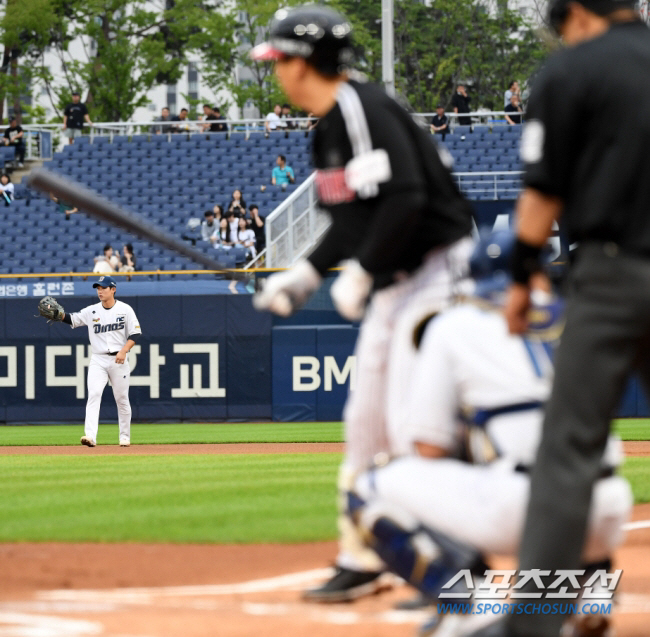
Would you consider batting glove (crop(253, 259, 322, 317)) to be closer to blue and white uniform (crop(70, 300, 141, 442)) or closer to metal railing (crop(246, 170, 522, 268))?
blue and white uniform (crop(70, 300, 141, 442))

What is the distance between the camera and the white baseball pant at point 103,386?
1484 cm

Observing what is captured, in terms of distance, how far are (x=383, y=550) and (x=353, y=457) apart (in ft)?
2.90

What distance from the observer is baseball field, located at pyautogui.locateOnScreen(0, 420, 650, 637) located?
373 cm

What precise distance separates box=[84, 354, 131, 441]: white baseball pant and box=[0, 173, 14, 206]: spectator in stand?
11448 millimetres

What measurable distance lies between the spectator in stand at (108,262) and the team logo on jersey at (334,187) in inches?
681

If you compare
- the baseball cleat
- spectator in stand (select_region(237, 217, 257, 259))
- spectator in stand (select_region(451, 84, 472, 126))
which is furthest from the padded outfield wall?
the baseball cleat

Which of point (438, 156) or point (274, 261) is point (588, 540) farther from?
point (274, 261)

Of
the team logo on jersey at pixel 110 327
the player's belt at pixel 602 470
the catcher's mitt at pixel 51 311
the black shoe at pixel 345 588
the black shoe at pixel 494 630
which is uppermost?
the player's belt at pixel 602 470

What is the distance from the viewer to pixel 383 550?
337cm

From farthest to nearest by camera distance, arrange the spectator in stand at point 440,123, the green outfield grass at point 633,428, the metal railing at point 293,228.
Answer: the spectator in stand at point 440,123 < the metal railing at point 293,228 < the green outfield grass at point 633,428

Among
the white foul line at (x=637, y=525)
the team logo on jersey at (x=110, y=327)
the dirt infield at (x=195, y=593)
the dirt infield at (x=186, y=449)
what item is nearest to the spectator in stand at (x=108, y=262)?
the team logo on jersey at (x=110, y=327)

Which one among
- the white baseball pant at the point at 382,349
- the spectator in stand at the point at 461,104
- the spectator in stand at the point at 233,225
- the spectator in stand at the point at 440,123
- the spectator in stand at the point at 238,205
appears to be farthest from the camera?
the spectator in stand at the point at 461,104

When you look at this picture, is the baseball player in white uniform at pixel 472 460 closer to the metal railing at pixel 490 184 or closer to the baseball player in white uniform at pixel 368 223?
the baseball player in white uniform at pixel 368 223

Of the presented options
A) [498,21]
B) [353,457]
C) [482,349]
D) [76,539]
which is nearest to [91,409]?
[76,539]
